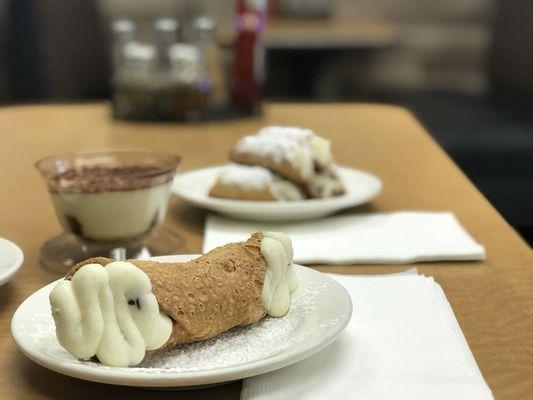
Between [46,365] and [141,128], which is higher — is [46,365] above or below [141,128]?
above

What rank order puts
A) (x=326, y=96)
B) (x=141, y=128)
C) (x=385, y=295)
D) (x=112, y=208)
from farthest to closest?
(x=326, y=96)
(x=141, y=128)
(x=112, y=208)
(x=385, y=295)

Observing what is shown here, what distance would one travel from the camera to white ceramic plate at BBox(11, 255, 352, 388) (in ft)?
2.06

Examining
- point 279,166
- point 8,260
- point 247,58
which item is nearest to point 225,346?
point 8,260

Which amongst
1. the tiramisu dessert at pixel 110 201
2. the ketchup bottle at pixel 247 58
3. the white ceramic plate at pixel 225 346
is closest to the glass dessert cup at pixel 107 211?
the tiramisu dessert at pixel 110 201

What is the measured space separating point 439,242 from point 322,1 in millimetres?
3273

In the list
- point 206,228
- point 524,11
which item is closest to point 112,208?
point 206,228

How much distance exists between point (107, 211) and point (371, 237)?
343 mm

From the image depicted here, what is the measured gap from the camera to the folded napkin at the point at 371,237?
1029 mm

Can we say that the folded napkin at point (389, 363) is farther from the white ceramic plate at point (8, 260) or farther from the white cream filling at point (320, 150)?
the white cream filling at point (320, 150)

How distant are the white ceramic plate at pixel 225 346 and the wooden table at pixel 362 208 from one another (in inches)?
1.2

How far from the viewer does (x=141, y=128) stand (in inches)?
77.8

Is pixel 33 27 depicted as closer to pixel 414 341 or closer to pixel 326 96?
pixel 326 96

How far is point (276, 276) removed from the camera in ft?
2.56

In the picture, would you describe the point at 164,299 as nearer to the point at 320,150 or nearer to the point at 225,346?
the point at 225,346
